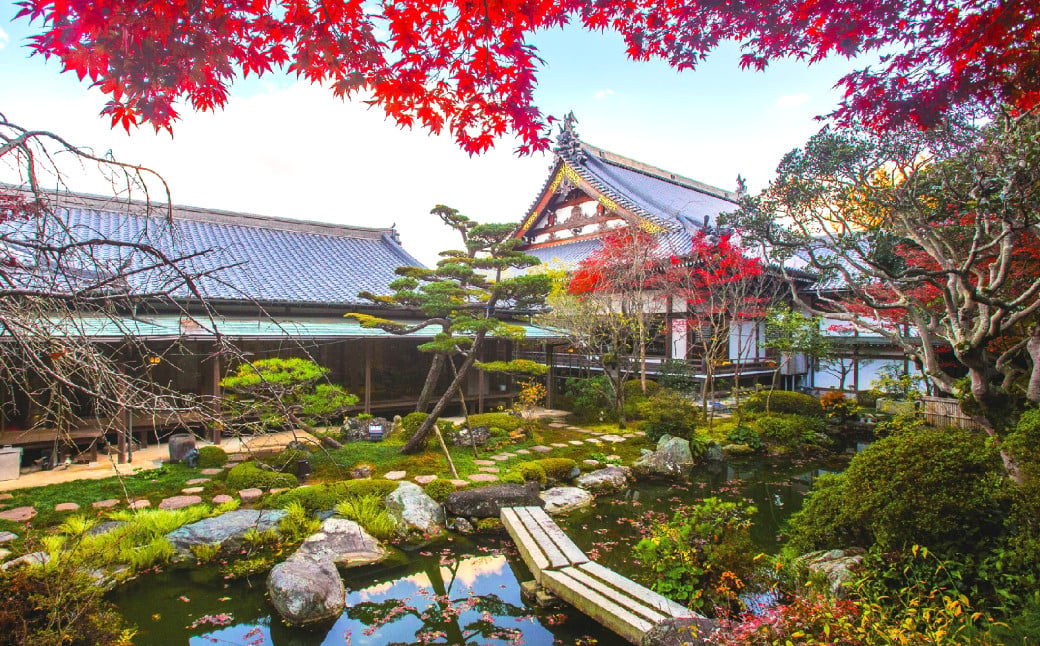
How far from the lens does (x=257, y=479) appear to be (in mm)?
7531

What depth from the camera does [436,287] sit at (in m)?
8.70

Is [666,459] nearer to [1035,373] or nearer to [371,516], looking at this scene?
[371,516]

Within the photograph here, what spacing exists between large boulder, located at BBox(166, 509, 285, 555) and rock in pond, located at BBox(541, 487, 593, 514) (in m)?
3.42

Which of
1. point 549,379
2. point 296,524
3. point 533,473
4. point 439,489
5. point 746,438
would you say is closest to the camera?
point 296,524

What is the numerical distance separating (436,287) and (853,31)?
6436 millimetres

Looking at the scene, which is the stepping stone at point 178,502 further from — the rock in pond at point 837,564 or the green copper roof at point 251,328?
the rock in pond at point 837,564

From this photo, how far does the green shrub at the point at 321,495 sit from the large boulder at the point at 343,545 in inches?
17.9

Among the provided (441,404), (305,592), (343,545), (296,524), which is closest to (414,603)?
(305,592)

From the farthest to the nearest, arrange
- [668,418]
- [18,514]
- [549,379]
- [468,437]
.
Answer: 1. [549,379]
2. [668,418]
3. [468,437]
4. [18,514]

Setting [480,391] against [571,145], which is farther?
[571,145]

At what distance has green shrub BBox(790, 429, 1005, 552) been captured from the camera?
3980mm

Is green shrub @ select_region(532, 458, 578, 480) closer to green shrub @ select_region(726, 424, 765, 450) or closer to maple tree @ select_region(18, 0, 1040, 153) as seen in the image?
green shrub @ select_region(726, 424, 765, 450)

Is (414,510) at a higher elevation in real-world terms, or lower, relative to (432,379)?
lower

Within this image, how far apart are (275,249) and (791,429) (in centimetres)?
1322
